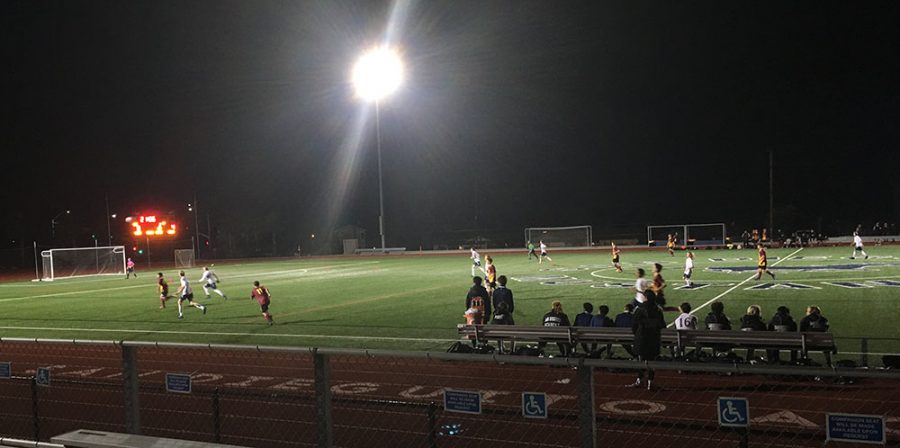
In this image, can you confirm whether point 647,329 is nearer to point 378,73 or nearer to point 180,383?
point 180,383

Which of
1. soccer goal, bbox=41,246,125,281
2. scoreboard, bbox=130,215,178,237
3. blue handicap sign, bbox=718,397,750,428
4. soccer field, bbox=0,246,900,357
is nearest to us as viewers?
blue handicap sign, bbox=718,397,750,428

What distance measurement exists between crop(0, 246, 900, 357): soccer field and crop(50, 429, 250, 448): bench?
9838 mm

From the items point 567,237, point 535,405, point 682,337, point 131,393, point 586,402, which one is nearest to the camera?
point 586,402

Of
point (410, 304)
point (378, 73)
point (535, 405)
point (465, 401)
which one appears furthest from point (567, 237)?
point (535, 405)

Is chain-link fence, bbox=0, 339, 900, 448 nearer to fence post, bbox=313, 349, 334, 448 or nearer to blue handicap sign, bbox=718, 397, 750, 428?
fence post, bbox=313, 349, 334, 448

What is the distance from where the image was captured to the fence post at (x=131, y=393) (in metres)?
5.66

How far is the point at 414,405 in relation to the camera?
7.11 m

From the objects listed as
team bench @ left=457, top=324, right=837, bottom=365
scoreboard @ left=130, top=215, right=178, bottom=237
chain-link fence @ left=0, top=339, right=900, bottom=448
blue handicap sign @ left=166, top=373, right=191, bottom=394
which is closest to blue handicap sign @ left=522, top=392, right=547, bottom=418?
chain-link fence @ left=0, top=339, right=900, bottom=448

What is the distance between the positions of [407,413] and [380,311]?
1279 cm

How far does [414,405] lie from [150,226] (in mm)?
52463

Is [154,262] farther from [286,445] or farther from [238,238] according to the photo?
[286,445]

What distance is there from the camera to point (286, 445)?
8.21m

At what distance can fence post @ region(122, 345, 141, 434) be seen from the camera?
18.6 ft

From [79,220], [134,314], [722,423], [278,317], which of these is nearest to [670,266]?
[278,317]
